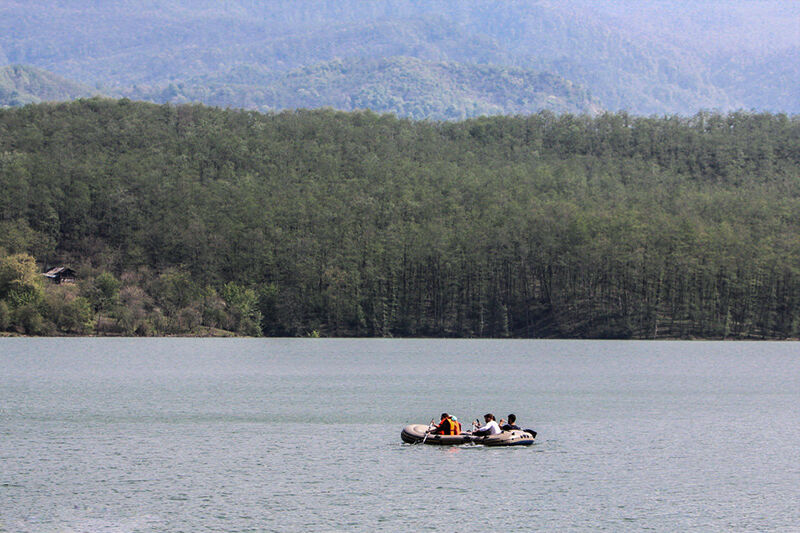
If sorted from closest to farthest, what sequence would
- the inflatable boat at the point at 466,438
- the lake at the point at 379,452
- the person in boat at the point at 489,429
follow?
the lake at the point at 379,452 → the inflatable boat at the point at 466,438 → the person in boat at the point at 489,429

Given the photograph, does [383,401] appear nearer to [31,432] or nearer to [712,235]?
[31,432]

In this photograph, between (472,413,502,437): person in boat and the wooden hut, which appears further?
the wooden hut

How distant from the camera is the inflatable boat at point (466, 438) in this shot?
51094mm

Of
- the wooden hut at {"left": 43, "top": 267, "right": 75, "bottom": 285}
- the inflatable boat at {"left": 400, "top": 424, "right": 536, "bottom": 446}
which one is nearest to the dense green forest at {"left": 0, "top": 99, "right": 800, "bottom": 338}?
the wooden hut at {"left": 43, "top": 267, "right": 75, "bottom": 285}

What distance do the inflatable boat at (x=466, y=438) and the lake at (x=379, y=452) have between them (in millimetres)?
614

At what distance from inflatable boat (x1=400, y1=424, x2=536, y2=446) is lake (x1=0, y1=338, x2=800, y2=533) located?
0.61 meters

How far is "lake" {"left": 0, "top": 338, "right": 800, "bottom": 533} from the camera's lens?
3759cm

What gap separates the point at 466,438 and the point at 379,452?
4.91 m

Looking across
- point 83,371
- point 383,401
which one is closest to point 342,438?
point 383,401

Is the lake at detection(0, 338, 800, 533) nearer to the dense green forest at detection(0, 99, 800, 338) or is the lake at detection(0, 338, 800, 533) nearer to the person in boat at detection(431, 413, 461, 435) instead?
the person in boat at detection(431, 413, 461, 435)


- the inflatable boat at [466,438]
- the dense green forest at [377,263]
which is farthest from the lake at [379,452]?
the dense green forest at [377,263]

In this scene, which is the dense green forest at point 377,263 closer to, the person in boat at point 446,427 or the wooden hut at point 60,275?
the wooden hut at point 60,275

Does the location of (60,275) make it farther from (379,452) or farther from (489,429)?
(489,429)

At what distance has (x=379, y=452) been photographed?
50.1 metres
